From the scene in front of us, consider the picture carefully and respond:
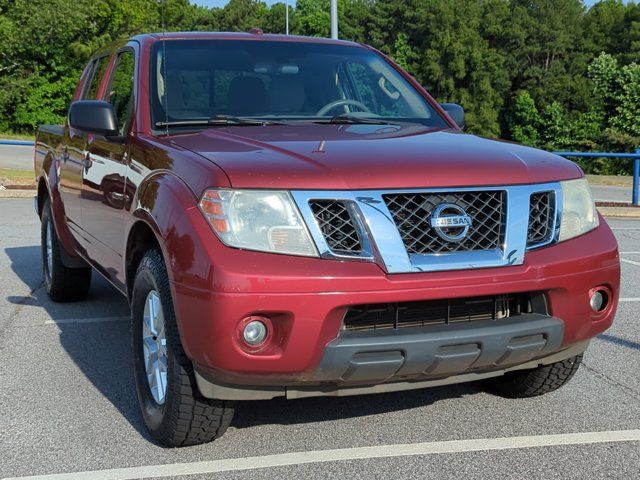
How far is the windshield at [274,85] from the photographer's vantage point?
4.62m

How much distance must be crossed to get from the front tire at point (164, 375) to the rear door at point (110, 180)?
58cm

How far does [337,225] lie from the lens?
330 cm

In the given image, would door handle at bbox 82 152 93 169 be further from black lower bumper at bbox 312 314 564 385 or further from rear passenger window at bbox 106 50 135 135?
black lower bumper at bbox 312 314 564 385

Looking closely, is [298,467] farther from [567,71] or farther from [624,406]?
[567,71]

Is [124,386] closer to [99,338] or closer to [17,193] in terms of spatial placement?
[99,338]

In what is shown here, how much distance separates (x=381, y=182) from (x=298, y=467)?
1.20 m

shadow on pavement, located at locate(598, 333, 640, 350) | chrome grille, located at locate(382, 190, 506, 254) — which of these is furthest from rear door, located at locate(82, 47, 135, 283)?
shadow on pavement, located at locate(598, 333, 640, 350)

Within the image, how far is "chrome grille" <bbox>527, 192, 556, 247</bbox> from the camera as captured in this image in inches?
141

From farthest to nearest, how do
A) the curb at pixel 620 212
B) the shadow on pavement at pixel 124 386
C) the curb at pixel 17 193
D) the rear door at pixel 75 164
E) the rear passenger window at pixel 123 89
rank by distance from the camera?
the curb at pixel 17 193
the curb at pixel 620 212
the rear door at pixel 75 164
the rear passenger window at pixel 123 89
the shadow on pavement at pixel 124 386

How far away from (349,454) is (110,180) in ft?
6.57

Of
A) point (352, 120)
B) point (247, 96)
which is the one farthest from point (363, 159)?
point (247, 96)

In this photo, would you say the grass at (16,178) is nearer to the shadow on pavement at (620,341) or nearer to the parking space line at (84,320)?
the parking space line at (84,320)

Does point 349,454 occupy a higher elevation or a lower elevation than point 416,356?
lower

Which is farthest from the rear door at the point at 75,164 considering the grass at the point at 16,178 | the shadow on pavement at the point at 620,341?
the grass at the point at 16,178
